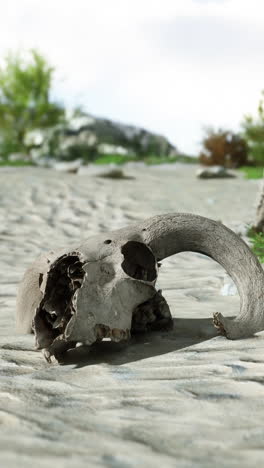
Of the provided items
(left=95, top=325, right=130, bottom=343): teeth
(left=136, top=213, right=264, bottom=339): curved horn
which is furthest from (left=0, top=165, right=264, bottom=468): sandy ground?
(left=136, top=213, right=264, bottom=339): curved horn

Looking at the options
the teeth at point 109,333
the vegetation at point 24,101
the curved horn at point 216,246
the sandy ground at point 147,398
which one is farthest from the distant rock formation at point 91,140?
the teeth at point 109,333

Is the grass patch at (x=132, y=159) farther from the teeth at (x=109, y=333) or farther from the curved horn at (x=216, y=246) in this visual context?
the teeth at (x=109, y=333)

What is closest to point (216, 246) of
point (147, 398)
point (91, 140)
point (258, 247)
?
point (147, 398)

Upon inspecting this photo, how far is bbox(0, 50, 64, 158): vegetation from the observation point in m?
22.4

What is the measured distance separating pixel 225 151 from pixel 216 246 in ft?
54.8

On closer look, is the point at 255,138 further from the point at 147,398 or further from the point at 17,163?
the point at 147,398

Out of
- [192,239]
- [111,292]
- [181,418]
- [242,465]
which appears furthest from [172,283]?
[242,465]

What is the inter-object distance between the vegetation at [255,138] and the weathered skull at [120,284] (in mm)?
16469

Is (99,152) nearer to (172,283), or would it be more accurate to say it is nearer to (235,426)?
(172,283)

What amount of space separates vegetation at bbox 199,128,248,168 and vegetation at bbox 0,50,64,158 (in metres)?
5.94

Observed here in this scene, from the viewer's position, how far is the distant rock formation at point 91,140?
74.1 ft

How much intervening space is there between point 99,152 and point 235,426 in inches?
833

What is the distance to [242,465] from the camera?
1701 mm

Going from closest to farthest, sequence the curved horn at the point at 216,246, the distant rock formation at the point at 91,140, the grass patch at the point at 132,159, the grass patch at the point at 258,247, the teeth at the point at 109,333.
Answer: the teeth at the point at 109,333
the curved horn at the point at 216,246
the grass patch at the point at 258,247
the grass patch at the point at 132,159
the distant rock formation at the point at 91,140
